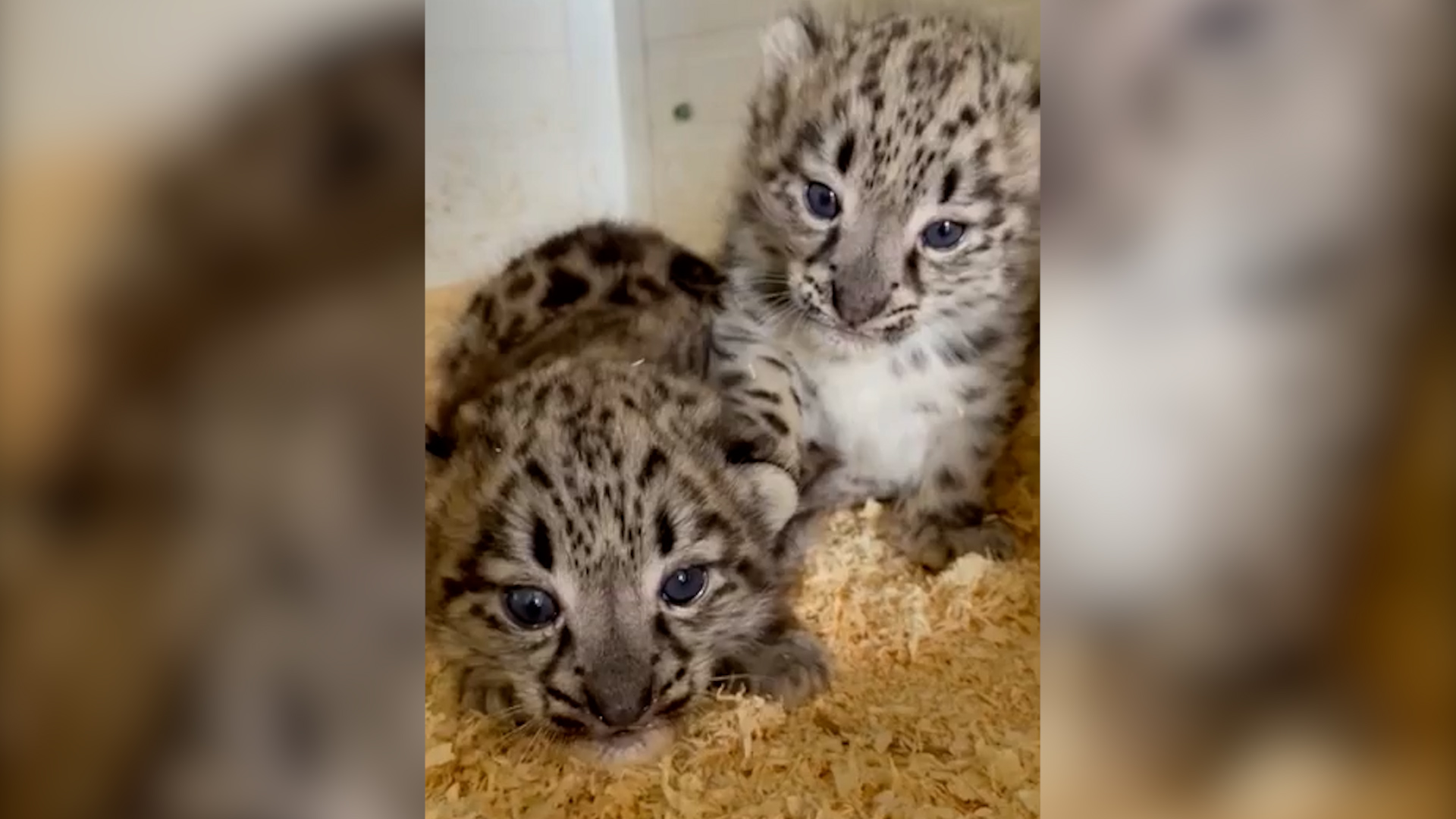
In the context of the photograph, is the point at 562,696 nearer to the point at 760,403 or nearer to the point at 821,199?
the point at 760,403

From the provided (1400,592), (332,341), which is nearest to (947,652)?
(1400,592)

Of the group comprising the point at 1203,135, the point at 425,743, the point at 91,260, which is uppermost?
the point at 1203,135

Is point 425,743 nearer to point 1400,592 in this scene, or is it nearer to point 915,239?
point 915,239

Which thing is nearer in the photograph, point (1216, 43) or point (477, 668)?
point (1216, 43)

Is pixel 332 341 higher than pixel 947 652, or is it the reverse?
pixel 332 341

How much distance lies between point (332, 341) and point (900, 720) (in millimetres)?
607

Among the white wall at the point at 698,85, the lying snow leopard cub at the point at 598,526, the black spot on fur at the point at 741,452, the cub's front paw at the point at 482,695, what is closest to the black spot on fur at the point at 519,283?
the lying snow leopard cub at the point at 598,526

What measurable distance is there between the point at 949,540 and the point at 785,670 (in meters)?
0.20

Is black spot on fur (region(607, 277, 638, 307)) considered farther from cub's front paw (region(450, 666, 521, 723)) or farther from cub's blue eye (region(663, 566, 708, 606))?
cub's front paw (region(450, 666, 521, 723))

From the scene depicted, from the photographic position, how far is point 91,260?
911mm

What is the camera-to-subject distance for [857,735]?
3.49 feet

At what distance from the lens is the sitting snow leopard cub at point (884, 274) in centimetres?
106

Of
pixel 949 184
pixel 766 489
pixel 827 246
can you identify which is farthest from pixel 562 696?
pixel 949 184

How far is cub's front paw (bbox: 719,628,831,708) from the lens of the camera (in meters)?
1.08
